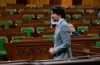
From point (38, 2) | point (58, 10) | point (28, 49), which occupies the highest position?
point (58, 10)

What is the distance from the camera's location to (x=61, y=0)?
23641mm

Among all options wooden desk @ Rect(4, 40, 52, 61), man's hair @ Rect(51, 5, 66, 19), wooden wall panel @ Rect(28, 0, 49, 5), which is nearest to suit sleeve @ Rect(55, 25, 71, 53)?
man's hair @ Rect(51, 5, 66, 19)

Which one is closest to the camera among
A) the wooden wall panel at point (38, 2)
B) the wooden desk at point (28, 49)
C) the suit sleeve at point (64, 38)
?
the suit sleeve at point (64, 38)

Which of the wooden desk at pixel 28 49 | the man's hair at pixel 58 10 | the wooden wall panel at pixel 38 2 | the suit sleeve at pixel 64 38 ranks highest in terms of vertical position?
the man's hair at pixel 58 10

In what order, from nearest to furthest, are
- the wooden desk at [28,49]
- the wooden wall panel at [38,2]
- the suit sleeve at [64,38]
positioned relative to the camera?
the suit sleeve at [64,38] → the wooden desk at [28,49] → the wooden wall panel at [38,2]

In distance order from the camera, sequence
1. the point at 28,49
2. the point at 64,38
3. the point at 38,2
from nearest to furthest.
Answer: the point at 64,38 → the point at 28,49 → the point at 38,2

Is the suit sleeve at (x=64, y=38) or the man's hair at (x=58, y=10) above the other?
the man's hair at (x=58, y=10)

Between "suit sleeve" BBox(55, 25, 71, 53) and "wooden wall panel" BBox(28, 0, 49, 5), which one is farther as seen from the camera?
"wooden wall panel" BBox(28, 0, 49, 5)

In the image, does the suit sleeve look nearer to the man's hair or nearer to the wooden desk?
the man's hair

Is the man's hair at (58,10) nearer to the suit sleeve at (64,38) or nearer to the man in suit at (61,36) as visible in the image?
the man in suit at (61,36)

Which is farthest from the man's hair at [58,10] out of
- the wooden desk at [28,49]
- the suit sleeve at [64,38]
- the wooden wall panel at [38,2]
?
the wooden wall panel at [38,2]

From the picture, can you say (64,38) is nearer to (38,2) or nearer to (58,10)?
(58,10)

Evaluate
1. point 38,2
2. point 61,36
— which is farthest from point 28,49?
point 38,2

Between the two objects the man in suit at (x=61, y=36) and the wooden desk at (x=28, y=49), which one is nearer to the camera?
the man in suit at (x=61, y=36)
